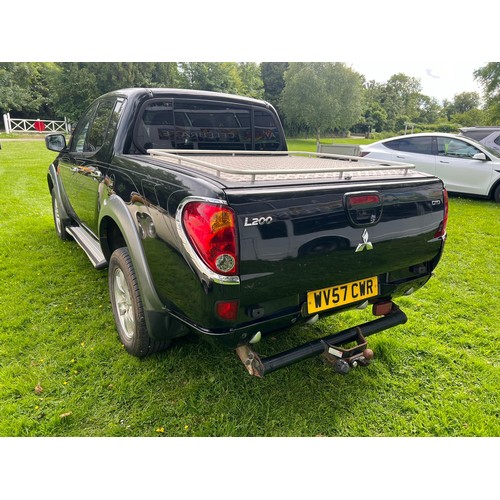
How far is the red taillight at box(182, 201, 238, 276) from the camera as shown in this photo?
1699 millimetres

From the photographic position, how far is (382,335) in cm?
315

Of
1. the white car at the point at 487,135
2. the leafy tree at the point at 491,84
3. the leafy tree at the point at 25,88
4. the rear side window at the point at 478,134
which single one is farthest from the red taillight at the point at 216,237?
the leafy tree at the point at 25,88

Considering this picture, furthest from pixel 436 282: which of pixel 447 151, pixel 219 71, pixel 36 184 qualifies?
pixel 219 71

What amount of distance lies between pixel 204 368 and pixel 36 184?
8.34 m

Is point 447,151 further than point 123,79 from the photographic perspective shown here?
No

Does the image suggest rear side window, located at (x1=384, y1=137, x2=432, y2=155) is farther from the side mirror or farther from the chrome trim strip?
the chrome trim strip

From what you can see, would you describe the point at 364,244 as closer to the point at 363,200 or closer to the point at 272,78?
the point at 363,200

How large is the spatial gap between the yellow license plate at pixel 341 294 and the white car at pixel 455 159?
728 centimetres

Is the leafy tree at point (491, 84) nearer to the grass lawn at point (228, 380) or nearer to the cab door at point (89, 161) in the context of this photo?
the grass lawn at point (228, 380)

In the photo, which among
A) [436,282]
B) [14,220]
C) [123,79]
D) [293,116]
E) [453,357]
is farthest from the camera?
[293,116]

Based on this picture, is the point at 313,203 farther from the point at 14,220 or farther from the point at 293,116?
the point at 293,116

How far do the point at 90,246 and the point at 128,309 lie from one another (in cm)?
108

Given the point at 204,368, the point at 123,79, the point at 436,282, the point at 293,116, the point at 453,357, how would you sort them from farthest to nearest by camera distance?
the point at 293,116, the point at 123,79, the point at 436,282, the point at 453,357, the point at 204,368

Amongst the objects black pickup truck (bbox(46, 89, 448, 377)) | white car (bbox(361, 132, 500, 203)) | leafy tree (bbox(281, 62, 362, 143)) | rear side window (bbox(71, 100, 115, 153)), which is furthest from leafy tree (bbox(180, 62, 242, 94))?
black pickup truck (bbox(46, 89, 448, 377))
